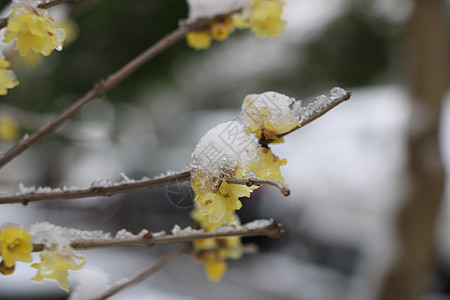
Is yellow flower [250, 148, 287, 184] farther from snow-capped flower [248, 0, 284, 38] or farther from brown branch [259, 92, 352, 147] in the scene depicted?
snow-capped flower [248, 0, 284, 38]

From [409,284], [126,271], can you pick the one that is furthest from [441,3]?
[126,271]

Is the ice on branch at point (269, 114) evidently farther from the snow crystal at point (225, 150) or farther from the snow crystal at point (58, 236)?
the snow crystal at point (58, 236)

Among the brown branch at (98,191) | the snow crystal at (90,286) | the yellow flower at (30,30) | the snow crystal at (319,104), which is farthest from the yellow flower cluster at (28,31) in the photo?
the snow crystal at (90,286)

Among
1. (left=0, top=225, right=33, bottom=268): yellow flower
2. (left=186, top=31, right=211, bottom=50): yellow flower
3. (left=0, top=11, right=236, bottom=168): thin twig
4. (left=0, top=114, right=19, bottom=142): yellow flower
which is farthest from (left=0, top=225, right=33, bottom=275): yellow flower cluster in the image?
(left=0, top=114, right=19, bottom=142): yellow flower

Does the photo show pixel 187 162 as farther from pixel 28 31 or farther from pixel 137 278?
pixel 28 31

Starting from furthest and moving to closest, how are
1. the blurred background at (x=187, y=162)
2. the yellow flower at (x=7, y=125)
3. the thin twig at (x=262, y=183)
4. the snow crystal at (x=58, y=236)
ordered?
the blurred background at (x=187, y=162) < the yellow flower at (x=7, y=125) < the snow crystal at (x=58, y=236) < the thin twig at (x=262, y=183)

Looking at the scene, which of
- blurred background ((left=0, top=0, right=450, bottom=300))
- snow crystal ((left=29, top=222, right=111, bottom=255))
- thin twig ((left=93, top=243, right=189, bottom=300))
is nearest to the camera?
snow crystal ((left=29, top=222, right=111, bottom=255))
